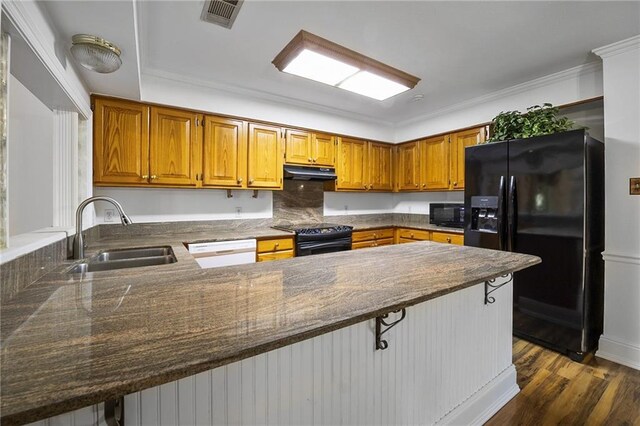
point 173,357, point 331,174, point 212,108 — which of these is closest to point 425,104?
point 331,174

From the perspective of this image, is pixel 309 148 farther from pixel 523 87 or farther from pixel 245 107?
pixel 523 87

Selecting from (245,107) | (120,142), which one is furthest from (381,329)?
(245,107)

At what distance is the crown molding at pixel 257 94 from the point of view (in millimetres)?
2750

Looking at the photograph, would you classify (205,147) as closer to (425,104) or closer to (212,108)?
(212,108)

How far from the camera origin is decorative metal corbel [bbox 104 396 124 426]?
710mm

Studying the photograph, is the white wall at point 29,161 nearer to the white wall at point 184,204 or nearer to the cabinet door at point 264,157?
the white wall at point 184,204

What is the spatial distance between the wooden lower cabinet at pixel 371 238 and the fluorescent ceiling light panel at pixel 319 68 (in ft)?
6.42

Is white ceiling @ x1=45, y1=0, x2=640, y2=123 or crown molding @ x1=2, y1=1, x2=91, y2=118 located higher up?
white ceiling @ x1=45, y1=0, x2=640, y2=123

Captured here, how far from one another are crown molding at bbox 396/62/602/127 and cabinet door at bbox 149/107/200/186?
3.08 metres

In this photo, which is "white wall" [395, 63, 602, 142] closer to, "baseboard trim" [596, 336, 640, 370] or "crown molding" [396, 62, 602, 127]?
"crown molding" [396, 62, 602, 127]

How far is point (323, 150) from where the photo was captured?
3.75 meters

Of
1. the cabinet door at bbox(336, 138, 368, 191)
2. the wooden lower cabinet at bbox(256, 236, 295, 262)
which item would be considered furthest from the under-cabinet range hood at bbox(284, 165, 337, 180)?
the wooden lower cabinet at bbox(256, 236, 295, 262)

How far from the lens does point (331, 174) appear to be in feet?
12.1

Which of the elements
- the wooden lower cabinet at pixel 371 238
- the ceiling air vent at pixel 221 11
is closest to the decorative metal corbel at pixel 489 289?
the wooden lower cabinet at pixel 371 238
